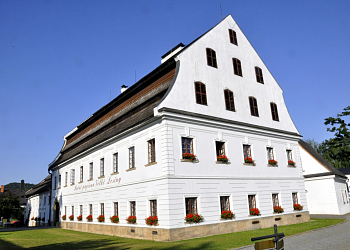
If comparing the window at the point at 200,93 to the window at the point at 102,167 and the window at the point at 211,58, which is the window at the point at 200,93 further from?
the window at the point at 102,167

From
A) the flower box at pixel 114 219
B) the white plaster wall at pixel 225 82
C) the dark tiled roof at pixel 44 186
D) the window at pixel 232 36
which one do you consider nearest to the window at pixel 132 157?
the flower box at pixel 114 219

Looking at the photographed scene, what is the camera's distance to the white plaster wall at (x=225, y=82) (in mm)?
20328

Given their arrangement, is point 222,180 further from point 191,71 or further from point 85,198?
point 85,198

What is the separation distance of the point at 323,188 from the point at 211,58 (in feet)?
72.1

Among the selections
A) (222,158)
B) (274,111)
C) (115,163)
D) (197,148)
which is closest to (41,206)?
(115,163)

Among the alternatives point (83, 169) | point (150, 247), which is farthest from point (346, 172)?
point (150, 247)

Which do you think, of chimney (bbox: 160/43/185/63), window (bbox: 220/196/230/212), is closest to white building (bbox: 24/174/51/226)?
chimney (bbox: 160/43/185/63)

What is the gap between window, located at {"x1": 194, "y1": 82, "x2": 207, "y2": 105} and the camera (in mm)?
20894

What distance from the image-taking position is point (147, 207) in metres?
19.2

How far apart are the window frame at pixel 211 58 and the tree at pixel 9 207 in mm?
55084

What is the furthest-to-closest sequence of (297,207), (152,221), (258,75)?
(258,75) → (297,207) → (152,221)

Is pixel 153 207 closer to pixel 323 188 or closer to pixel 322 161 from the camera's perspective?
pixel 323 188

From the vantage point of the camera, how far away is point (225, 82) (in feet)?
75.9

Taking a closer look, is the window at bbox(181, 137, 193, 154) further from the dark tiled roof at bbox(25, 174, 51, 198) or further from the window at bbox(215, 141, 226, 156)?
the dark tiled roof at bbox(25, 174, 51, 198)
